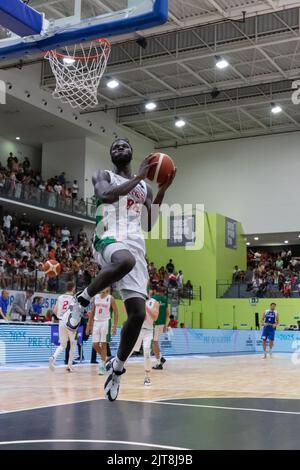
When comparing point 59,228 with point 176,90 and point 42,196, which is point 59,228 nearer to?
point 42,196

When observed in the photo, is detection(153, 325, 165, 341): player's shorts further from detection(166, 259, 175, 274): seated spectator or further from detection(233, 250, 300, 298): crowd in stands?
detection(233, 250, 300, 298): crowd in stands

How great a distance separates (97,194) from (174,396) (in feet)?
14.3

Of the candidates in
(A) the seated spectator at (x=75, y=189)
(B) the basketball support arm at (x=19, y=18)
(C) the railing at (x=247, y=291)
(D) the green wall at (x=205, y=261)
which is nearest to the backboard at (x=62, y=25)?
(B) the basketball support arm at (x=19, y=18)

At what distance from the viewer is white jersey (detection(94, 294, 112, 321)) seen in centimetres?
1173

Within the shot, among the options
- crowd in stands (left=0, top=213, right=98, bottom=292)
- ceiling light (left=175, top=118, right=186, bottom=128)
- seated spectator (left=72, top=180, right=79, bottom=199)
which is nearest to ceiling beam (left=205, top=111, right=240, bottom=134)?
ceiling light (left=175, top=118, right=186, bottom=128)

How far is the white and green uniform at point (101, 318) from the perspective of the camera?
38.4 ft

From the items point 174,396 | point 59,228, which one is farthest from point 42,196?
point 174,396

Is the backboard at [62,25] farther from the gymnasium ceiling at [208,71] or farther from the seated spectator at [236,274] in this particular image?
the seated spectator at [236,274]

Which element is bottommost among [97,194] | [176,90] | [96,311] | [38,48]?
[96,311]

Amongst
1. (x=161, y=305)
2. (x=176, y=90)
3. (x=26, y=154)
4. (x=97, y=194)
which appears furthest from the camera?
(x=26, y=154)

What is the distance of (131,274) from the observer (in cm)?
467

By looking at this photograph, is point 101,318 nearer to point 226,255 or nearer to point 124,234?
point 124,234

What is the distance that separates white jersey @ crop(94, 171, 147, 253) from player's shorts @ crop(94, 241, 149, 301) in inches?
2.4

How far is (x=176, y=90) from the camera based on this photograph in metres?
28.6
